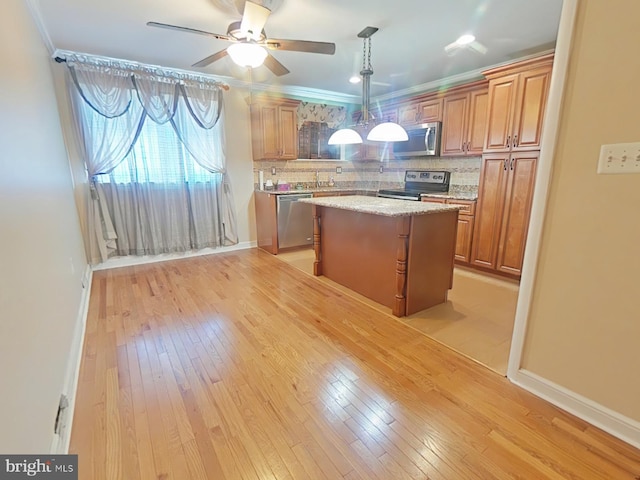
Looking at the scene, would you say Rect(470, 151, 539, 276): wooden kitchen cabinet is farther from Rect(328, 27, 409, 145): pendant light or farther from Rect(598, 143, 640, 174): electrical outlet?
Rect(598, 143, 640, 174): electrical outlet

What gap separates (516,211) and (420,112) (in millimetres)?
2061

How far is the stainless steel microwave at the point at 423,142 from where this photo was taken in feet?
14.0

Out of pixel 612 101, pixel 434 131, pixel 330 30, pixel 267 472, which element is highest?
pixel 330 30

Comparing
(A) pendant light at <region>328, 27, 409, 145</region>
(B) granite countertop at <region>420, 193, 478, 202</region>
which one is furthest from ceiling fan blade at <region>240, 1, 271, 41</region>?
(B) granite countertop at <region>420, 193, 478, 202</region>

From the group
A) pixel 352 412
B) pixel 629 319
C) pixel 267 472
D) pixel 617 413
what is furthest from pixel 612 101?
pixel 267 472

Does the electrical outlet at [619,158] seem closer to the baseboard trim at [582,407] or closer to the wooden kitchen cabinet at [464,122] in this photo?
the baseboard trim at [582,407]

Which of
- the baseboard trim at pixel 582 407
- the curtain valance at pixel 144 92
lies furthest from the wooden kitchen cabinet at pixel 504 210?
the curtain valance at pixel 144 92

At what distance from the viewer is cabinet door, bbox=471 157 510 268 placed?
3.45 m

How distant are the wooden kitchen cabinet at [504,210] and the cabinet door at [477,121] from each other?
1.15 feet

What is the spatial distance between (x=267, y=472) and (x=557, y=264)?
171 cm

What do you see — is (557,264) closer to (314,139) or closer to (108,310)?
(108,310)

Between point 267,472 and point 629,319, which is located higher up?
point 629,319

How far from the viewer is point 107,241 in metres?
3.76

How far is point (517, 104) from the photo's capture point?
3223 mm
